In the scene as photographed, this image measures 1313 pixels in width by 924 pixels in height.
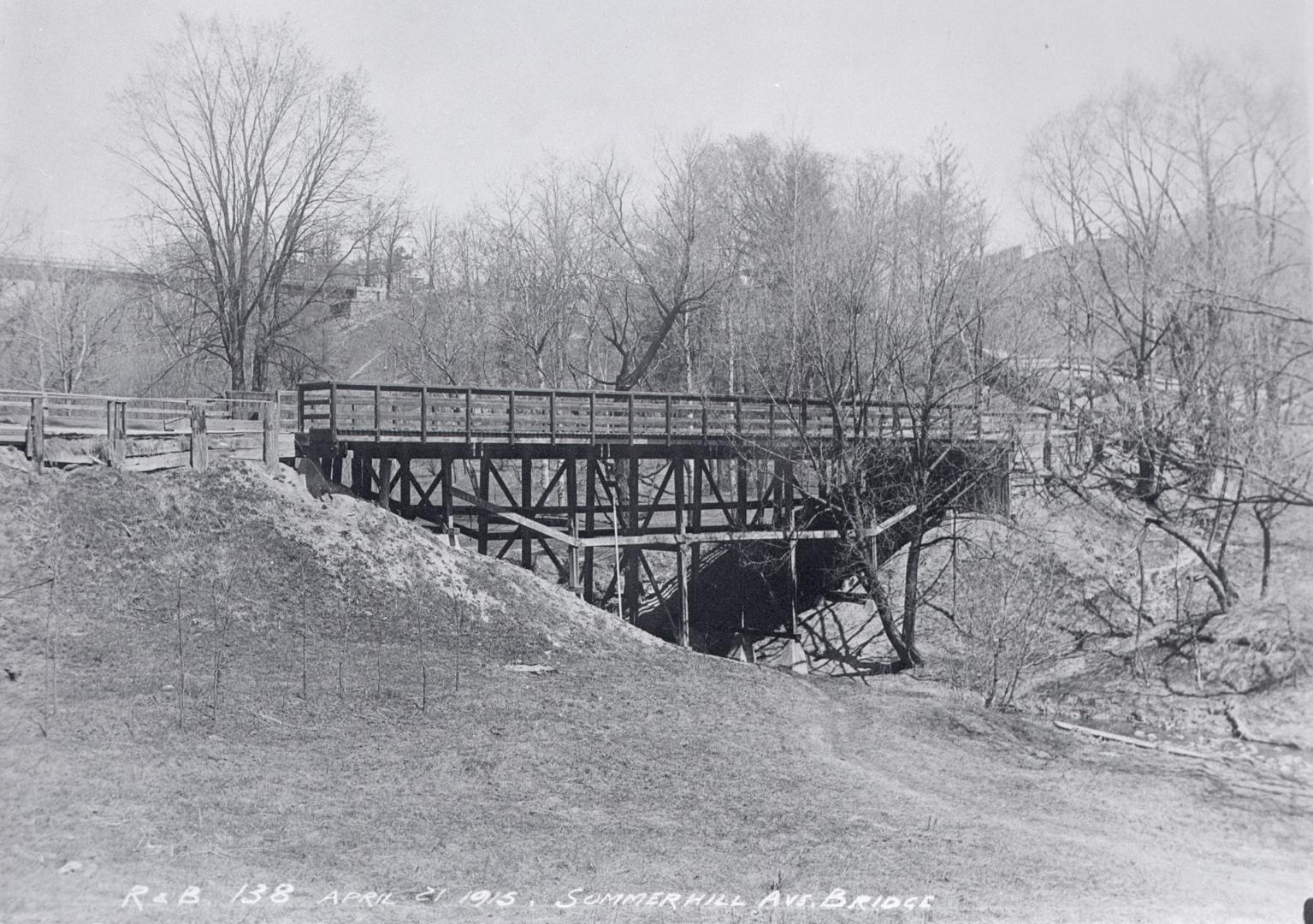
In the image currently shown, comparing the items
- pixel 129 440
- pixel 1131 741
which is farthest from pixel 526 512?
pixel 1131 741

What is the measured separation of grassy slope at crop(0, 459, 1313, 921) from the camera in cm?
718

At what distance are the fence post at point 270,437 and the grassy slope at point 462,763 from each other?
458 millimetres

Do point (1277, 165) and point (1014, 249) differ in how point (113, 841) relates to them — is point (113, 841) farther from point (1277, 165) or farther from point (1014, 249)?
point (1014, 249)

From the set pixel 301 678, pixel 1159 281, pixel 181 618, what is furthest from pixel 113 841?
pixel 1159 281

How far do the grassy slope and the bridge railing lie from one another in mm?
1915

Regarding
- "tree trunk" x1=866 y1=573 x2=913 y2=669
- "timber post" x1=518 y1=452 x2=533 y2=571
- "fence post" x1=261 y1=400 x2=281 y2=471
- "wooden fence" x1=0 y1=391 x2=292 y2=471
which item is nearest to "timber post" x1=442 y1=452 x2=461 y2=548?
"timber post" x1=518 y1=452 x2=533 y2=571

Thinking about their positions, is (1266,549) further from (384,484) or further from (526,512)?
(384,484)

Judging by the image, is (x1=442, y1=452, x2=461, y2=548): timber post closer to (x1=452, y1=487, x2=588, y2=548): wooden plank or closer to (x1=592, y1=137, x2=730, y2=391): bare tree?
(x1=452, y1=487, x2=588, y2=548): wooden plank

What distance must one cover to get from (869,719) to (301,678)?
6.98 meters

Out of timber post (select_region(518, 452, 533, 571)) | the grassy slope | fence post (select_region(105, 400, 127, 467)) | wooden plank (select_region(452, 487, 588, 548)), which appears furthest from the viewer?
timber post (select_region(518, 452, 533, 571))

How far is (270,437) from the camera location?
54.5 feet

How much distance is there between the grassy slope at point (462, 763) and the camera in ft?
23.6

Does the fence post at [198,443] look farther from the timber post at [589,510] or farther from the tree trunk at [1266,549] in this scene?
the tree trunk at [1266,549]

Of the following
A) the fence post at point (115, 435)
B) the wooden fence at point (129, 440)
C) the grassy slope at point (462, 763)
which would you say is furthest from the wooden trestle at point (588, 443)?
the fence post at point (115, 435)
